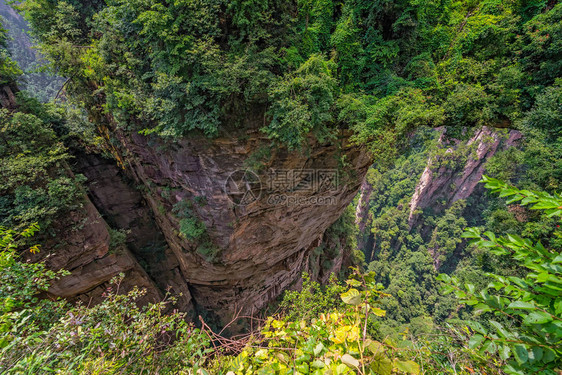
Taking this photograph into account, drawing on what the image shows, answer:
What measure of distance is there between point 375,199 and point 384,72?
128 feet

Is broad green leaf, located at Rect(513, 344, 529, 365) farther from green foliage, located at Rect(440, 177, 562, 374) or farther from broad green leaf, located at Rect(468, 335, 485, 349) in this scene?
broad green leaf, located at Rect(468, 335, 485, 349)

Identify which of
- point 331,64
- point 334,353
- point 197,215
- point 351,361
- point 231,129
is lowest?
A: point 197,215

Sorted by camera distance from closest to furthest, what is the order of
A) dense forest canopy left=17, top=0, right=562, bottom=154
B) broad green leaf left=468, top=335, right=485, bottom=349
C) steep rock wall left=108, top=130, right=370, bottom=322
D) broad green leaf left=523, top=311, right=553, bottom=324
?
broad green leaf left=523, top=311, right=553, bottom=324 → broad green leaf left=468, top=335, right=485, bottom=349 → dense forest canopy left=17, top=0, right=562, bottom=154 → steep rock wall left=108, top=130, right=370, bottom=322

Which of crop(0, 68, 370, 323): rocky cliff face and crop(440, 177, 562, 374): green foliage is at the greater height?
→ crop(440, 177, 562, 374): green foliage

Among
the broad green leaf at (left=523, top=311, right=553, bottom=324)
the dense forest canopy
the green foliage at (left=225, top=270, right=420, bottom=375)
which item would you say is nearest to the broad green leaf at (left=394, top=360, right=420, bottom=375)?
the green foliage at (left=225, top=270, right=420, bottom=375)

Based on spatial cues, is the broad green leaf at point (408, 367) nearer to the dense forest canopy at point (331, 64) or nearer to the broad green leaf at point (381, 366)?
the broad green leaf at point (381, 366)

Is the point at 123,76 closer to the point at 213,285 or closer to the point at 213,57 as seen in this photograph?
the point at 213,57

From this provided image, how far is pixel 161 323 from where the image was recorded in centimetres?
261

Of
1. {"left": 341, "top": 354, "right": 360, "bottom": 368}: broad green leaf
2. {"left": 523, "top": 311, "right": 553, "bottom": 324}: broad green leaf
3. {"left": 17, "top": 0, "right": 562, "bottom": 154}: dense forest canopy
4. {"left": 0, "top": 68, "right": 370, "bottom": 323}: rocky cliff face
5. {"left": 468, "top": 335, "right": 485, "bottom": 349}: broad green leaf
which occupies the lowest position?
{"left": 0, "top": 68, "right": 370, "bottom": 323}: rocky cliff face

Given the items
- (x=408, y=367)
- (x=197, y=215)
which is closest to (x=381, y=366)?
(x=408, y=367)

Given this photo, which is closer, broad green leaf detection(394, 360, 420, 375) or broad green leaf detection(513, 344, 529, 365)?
broad green leaf detection(513, 344, 529, 365)

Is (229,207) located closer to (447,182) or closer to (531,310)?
(531,310)

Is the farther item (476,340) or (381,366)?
(381,366)

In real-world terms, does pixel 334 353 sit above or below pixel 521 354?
below
